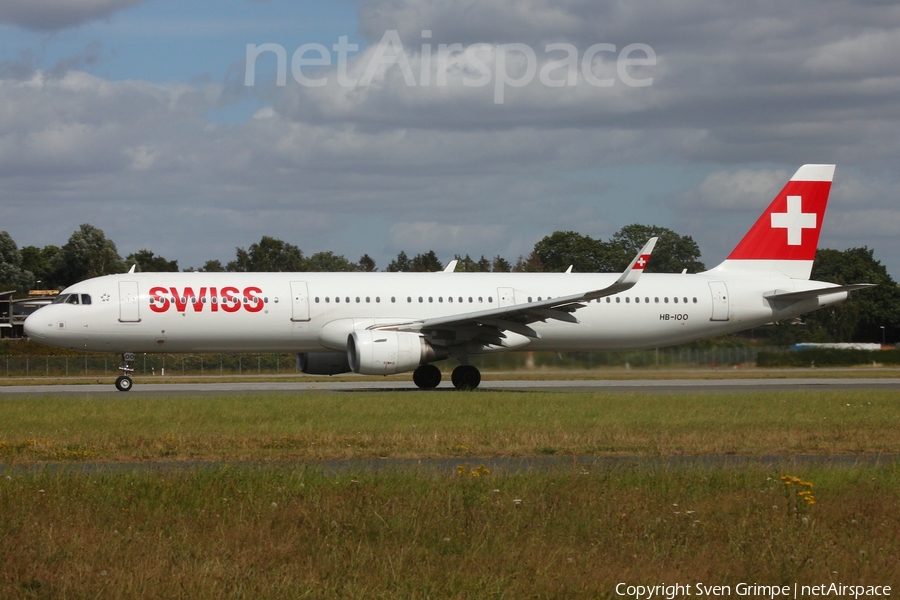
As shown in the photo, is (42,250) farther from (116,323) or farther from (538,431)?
(538,431)

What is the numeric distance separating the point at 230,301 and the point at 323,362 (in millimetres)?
3348

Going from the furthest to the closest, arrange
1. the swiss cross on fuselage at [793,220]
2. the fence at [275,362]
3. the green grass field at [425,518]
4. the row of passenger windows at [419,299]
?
the fence at [275,362] < the swiss cross on fuselage at [793,220] < the row of passenger windows at [419,299] < the green grass field at [425,518]

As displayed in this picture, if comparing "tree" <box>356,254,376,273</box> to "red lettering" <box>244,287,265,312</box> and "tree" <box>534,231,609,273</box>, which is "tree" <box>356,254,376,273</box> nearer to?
"tree" <box>534,231,609,273</box>

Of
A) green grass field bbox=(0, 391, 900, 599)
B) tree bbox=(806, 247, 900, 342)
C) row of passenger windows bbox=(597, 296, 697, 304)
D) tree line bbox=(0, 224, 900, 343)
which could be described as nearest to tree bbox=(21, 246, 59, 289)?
tree line bbox=(0, 224, 900, 343)

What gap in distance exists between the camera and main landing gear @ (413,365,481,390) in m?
29.5

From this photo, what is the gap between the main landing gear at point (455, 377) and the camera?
29.5 m

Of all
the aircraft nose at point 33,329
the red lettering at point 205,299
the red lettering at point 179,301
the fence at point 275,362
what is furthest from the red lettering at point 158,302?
the fence at point 275,362

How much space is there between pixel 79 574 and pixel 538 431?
10.2 m

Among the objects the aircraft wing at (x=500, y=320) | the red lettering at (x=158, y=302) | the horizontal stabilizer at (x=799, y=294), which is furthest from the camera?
the horizontal stabilizer at (x=799, y=294)

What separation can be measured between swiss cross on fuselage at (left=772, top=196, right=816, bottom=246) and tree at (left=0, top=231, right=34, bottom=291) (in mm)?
82342

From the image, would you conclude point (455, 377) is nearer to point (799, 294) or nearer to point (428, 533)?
point (799, 294)

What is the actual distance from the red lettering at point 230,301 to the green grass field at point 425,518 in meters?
12.3

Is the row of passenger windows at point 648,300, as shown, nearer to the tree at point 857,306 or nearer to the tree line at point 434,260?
the tree at point 857,306

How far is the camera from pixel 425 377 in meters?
30.0
